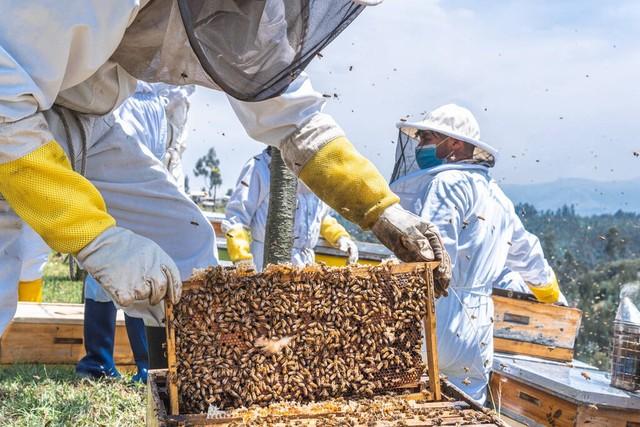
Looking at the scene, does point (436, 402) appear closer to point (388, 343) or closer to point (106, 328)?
point (388, 343)

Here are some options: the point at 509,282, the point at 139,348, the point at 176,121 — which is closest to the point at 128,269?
the point at 139,348

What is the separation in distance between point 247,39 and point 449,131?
2.10 metres

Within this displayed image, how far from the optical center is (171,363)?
2.08m

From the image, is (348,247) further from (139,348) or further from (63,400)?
(63,400)

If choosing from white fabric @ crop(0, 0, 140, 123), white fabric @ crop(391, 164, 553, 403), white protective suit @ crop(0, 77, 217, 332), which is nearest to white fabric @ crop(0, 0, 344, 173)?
white fabric @ crop(0, 0, 140, 123)

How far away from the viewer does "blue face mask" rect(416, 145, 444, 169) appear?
14.3ft

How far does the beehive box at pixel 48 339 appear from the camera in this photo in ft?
14.3

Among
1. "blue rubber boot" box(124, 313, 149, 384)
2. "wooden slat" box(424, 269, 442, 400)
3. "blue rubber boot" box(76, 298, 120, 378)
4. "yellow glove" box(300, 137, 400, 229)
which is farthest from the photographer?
"blue rubber boot" box(76, 298, 120, 378)

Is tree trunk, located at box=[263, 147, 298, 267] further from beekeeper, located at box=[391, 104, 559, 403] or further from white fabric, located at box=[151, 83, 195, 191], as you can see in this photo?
white fabric, located at box=[151, 83, 195, 191]

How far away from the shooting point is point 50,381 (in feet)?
12.9

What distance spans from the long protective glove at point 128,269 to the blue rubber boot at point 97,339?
2.28 metres

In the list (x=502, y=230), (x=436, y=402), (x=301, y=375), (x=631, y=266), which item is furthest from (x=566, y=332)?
(x=631, y=266)

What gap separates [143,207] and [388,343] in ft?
4.03

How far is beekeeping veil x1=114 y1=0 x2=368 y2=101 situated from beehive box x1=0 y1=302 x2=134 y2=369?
7.98 ft
